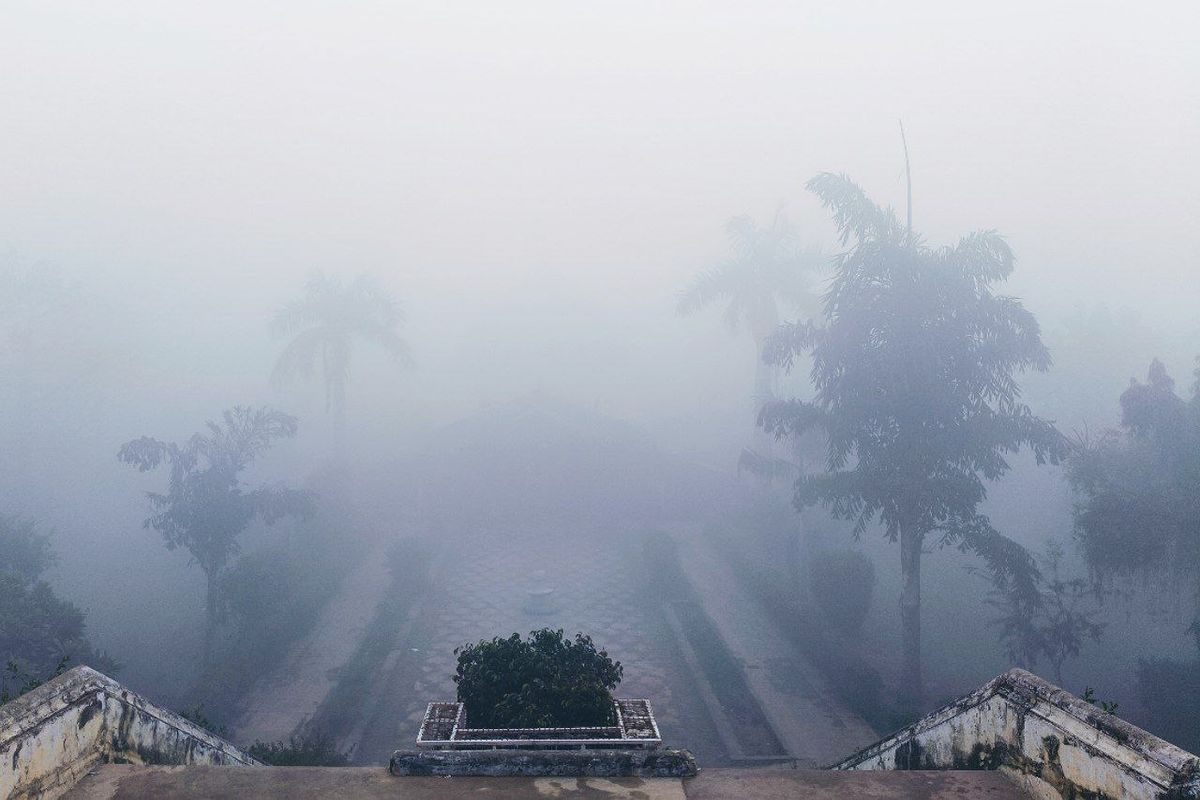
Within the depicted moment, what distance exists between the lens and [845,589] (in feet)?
47.2

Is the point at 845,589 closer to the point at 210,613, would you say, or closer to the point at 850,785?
the point at 850,785

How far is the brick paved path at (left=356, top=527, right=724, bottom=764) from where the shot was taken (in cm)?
1096

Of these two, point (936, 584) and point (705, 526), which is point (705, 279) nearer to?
point (705, 526)

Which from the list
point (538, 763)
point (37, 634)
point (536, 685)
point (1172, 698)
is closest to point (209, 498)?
point (37, 634)

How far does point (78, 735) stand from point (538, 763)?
2674 mm

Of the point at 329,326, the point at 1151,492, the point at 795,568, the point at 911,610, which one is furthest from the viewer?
the point at 329,326

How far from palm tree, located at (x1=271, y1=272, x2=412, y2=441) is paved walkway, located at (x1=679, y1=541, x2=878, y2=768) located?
40.8ft

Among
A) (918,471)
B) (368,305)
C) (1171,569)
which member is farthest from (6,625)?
(1171,569)

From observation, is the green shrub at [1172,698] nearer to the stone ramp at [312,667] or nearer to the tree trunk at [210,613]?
the stone ramp at [312,667]

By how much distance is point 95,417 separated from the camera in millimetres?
27594

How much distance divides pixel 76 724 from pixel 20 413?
1037 inches

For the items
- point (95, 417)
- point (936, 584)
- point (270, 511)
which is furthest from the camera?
point (95, 417)

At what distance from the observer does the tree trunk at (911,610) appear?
11539mm

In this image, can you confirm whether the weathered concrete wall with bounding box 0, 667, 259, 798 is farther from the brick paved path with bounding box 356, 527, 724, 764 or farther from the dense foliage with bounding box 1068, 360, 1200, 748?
the dense foliage with bounding box 1068, 360, 1200, 748
